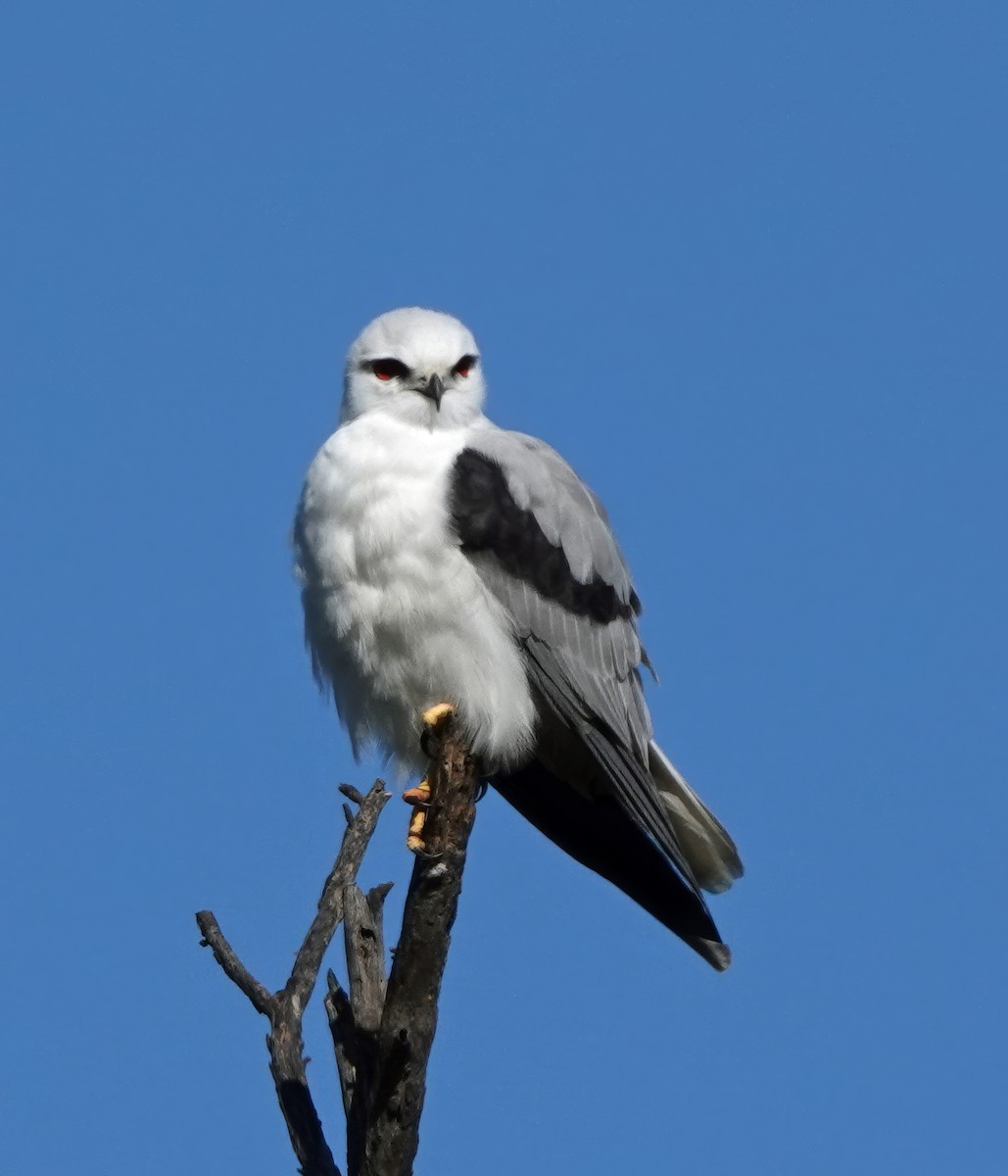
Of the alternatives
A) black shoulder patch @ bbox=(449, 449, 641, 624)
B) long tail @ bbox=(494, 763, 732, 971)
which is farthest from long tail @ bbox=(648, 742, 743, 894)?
black shoulder patch @ bbox=(449, 449, 641, 624)

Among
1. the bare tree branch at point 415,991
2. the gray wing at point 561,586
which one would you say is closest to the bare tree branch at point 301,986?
the bare tree branch at point 415,991

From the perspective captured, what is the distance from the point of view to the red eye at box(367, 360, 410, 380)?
6.44 metres

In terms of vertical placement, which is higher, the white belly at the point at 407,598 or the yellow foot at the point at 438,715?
the white belly at the point at 407,598

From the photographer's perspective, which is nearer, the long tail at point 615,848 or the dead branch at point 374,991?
the dead branch at point 374,991

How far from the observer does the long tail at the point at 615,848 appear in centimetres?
609

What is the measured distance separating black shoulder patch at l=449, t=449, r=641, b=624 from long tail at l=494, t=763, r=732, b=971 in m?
0.73

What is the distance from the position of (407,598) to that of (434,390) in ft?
3.07

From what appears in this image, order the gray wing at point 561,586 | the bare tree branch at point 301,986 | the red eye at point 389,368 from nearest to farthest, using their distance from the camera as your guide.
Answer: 1. the bare tree branch at point 301,986
2. the gray wing at point 561,586
3. the red eye at point 389,368

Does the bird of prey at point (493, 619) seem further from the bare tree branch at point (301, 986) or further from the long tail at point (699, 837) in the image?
the bare tree branch at point (301, 986)

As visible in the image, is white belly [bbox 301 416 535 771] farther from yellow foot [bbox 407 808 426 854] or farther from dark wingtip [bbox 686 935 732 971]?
dark wingtip [bbox 686 935 732 971]

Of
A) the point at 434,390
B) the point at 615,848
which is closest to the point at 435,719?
the point at 615,848

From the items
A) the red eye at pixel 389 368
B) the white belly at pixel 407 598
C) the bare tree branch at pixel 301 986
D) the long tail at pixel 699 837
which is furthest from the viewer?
the red eye at pixel 389 368

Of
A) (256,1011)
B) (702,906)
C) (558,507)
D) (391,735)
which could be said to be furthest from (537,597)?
(256,1011)

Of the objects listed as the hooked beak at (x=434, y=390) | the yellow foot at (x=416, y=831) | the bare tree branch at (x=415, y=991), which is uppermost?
the hooked beak at (x=434, y=390)
